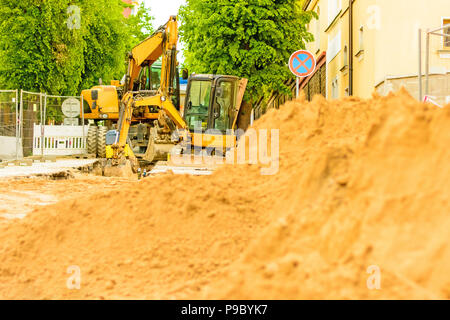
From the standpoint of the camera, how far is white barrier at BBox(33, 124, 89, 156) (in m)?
25.1

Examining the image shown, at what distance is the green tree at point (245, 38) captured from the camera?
25922 millimetres

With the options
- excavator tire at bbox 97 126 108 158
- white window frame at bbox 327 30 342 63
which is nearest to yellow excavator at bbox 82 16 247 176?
excavator tire at bbox 97 126 108 158

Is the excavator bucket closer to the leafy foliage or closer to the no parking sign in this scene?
the no parking sign

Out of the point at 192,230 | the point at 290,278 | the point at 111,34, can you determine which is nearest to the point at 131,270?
the point at 192,230

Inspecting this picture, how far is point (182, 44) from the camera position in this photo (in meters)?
28.4

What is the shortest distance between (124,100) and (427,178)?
50.5ft

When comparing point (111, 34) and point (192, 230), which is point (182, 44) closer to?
point (111, 34)

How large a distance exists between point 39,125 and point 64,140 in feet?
3.92

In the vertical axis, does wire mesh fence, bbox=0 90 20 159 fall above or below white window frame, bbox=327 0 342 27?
below

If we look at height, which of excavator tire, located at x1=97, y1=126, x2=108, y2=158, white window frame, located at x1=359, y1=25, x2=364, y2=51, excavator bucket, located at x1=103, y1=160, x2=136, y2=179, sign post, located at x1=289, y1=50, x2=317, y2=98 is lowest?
excavator bucket, located at x1=103, y1=160, x2=136, y2=179

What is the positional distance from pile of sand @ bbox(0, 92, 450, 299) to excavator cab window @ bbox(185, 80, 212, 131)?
41.8 feet

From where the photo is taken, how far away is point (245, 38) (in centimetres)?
2620

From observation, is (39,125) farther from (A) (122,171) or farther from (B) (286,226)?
(B) (286,226)

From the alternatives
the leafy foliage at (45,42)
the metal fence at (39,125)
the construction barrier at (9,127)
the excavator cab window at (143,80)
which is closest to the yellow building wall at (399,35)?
the excavator cab window at (143,80)
